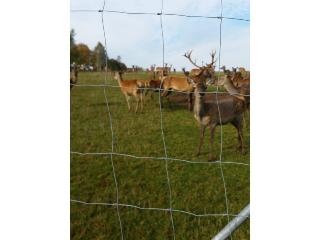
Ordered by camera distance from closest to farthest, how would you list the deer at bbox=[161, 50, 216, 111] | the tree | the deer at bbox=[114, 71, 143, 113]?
the deer at bbox=[161, 50, 216, 111] → the tree → the deer at bbox=[114, 71, 143, 113]

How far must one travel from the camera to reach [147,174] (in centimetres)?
227

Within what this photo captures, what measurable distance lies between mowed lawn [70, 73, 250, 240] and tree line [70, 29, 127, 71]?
0.10 m

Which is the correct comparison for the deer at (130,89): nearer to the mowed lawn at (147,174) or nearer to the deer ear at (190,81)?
the mowed lawn at (147,174)

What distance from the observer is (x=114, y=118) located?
320 centimetres

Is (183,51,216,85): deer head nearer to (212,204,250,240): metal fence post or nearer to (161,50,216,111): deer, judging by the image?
(161,50,216,111): deer

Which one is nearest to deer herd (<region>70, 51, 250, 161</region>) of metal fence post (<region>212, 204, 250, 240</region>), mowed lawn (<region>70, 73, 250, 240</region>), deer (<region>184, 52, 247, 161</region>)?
deer (<region>184, 52, 247, 161</region>)

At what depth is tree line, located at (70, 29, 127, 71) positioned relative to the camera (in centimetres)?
262

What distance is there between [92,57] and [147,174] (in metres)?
0.96

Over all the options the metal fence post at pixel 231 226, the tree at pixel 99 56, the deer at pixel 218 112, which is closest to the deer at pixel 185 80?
the deer at pixel 218 112

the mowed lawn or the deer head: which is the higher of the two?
the deer head
